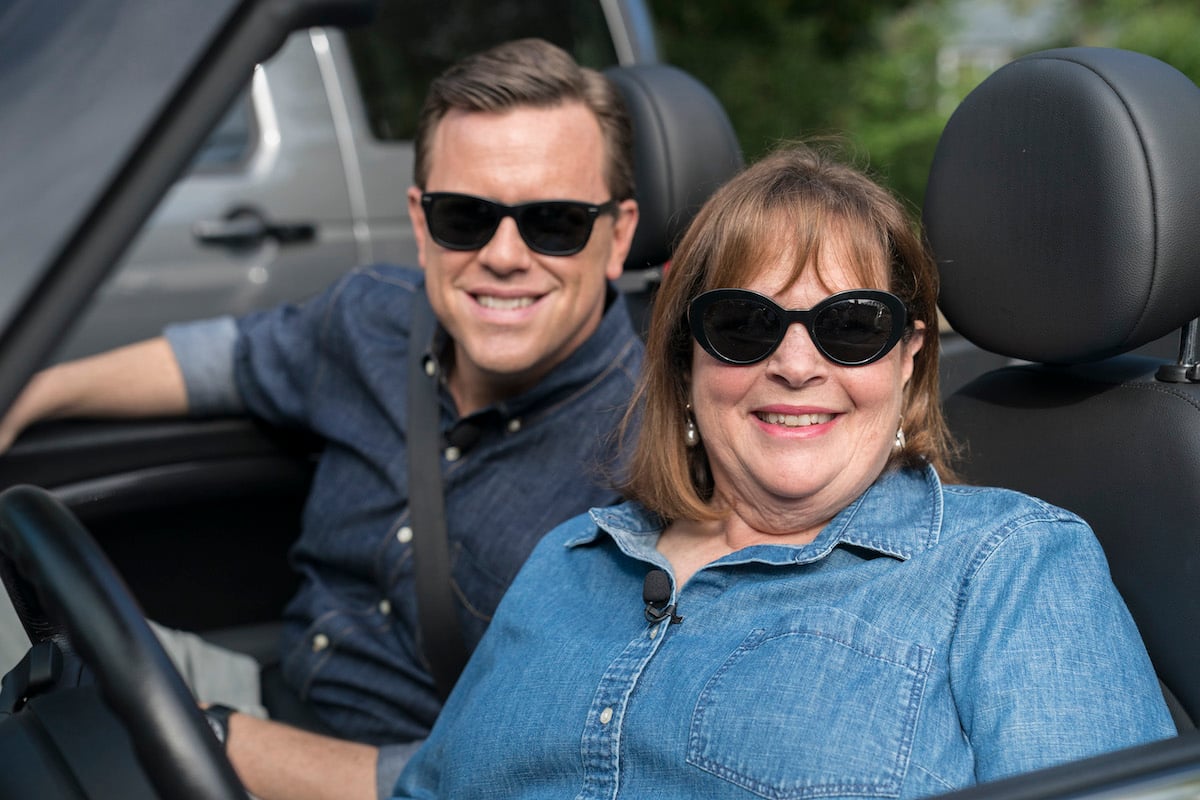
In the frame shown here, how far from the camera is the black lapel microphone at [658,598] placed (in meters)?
1.63

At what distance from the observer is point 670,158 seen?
2.41m

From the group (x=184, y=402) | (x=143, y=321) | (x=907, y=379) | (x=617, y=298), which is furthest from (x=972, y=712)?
(x=143, y=321)

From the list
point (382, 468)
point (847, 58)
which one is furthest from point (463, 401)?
point (847, 58)

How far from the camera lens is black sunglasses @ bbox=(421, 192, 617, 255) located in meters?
2.16

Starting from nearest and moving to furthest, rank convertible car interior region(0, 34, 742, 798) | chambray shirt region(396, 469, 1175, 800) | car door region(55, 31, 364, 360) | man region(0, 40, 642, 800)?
1. chambray shirt region(396, 469, 1175, 800)
2. man region(0, 40, 642, 800)
3. convertible car interior region(0, 34, 742, 798)
4. car door region(55, 31, 364, 360)

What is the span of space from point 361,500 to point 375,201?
1446 mm

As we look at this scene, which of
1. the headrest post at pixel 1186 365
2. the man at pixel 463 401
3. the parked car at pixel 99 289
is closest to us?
the parked car at pixel 99 289

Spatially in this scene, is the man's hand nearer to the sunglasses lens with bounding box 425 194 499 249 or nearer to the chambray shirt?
the chambray shirt

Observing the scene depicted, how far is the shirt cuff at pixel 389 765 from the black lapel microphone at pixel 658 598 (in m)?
0.61

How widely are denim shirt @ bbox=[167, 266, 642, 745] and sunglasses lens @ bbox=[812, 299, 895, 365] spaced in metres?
0.55

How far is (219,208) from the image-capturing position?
134 inches

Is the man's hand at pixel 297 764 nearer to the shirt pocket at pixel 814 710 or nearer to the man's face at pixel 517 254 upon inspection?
the man's face at pixel 517 254

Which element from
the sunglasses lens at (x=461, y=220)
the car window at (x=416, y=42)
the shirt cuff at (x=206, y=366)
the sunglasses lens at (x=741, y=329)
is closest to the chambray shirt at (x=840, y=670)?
the sunglasses lens at (x=741, y=329)

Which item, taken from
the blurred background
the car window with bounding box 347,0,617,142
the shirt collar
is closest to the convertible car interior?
the shirt collar
